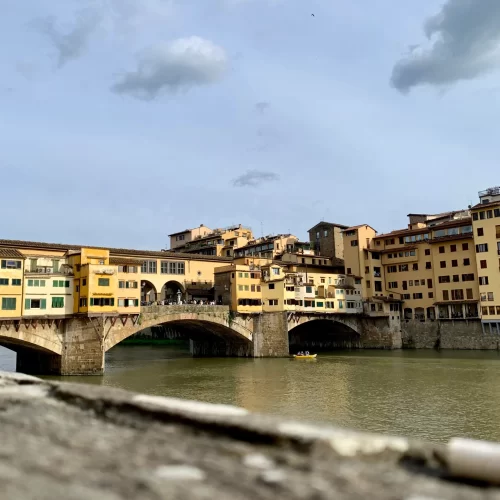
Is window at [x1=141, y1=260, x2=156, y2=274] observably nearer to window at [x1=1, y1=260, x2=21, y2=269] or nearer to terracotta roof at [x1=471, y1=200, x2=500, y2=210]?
window at [x1=1, y1=260, x2=21, y2=269]

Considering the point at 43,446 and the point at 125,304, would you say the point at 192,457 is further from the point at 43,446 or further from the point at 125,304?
the point at 125,304

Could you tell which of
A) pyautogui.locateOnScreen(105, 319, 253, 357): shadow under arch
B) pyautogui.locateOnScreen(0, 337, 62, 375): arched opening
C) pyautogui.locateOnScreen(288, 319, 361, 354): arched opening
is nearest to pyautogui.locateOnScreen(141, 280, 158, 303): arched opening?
pyautogui.locateOnScreen(105, 319, 253, 357): shadow under arch

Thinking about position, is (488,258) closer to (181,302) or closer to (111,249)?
(181,302)

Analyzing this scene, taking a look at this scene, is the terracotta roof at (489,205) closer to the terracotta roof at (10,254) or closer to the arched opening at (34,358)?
the arched opening at (34,358)

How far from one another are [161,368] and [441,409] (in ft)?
97.3

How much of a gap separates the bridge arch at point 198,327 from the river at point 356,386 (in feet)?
10.3

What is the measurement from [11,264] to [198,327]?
24.3 meters

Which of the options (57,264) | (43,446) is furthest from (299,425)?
(57,264)

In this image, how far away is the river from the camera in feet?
77.3

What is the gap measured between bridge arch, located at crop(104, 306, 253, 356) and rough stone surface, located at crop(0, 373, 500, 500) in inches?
1688

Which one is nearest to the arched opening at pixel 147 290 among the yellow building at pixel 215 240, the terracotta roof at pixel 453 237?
the yellow building at pixel 215 240

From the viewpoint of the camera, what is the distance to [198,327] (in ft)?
195

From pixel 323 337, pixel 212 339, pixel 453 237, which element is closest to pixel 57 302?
pixel 212 339

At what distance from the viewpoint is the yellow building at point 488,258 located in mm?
58688
